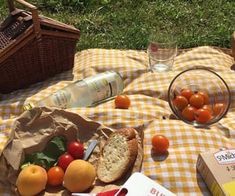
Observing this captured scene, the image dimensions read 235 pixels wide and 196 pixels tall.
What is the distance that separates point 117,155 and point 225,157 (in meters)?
0.40

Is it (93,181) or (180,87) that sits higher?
(180,87)

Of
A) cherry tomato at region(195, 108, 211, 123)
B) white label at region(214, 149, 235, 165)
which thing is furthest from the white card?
cherry tomato at region(195, 108, 211, 123)

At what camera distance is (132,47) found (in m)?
2.85

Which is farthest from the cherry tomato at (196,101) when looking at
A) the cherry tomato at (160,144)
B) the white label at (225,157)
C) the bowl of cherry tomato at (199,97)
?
the white label at (225,157)

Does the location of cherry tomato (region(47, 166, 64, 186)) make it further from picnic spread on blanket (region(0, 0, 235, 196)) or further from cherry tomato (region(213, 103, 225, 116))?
cherry tomato (region(213, 103, 225, 116))

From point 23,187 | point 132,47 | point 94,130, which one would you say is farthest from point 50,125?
point 132,47

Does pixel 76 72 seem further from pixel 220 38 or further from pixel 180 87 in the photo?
pixel 220 38

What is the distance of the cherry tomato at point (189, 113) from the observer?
1876 mm

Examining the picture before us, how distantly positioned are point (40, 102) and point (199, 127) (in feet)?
2.36

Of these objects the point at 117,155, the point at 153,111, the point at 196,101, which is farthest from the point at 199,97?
the point at 117,155

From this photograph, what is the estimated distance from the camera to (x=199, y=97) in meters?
1.92

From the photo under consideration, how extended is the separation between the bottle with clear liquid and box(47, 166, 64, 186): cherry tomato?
43cm

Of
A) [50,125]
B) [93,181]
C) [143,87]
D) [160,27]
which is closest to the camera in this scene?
[93,181]

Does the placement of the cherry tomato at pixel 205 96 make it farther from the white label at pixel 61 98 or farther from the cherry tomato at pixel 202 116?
the white label at pixel 61 98
